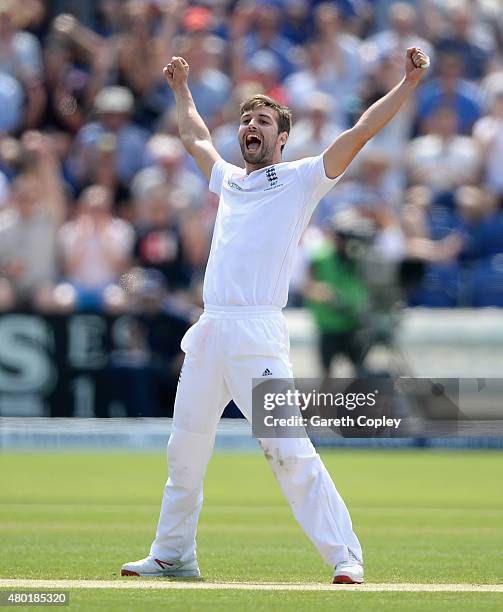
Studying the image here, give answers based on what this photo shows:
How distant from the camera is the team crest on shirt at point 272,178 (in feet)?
22.9

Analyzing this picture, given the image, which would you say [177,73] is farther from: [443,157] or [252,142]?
[443,157]

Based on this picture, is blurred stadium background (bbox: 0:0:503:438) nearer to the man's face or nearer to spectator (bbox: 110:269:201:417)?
spectator (bbox: 110:269:201:417)

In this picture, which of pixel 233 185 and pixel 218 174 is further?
pixel 218 174

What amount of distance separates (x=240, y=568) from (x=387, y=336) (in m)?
7.68

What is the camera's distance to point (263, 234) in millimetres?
6922

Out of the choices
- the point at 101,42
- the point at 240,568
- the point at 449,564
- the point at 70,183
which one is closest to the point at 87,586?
the point at 240,568

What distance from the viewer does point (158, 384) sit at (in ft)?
49.0

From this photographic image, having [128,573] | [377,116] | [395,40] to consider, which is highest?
[395,40]

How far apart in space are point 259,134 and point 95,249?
872cm

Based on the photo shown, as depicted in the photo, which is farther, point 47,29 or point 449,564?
point 47,29

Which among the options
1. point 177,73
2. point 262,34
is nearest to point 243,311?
point 177,73

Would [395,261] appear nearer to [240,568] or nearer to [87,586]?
[240,568]

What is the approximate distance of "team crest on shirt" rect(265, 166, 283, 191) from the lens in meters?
6.99

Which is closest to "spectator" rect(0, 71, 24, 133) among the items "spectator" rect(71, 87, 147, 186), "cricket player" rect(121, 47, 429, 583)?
"spectator" rect(71, 87, 147, 186)
